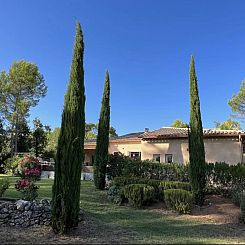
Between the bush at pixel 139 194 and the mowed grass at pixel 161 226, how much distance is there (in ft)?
1.08

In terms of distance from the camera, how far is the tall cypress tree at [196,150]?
12.3 meters

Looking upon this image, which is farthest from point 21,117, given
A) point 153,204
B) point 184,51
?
point 153,204

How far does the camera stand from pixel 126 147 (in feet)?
93.1

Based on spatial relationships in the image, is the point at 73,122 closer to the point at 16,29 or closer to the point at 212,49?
the point at 16,29

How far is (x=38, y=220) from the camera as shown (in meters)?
8.56

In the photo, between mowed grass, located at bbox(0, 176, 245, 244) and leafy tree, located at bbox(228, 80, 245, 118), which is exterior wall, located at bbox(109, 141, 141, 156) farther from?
mowed grass, located at bbox(0, 176, 245, 244)

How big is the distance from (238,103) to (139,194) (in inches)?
811

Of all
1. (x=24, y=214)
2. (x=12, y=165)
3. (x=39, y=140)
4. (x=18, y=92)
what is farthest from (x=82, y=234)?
(x=18, y=92)

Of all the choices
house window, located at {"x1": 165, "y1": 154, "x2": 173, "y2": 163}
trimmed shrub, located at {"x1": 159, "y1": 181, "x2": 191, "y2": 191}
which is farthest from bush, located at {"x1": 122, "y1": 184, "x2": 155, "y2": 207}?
house window, located at {"x1": 165, "y1": 154, "x2": 173, "y2": 163}

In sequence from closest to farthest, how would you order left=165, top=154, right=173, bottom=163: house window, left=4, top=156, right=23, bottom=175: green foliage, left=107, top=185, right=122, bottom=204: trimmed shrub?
left=107, top=185, right=122, bottom=204: trimmed shrub → left=165, top=154, right=173, bottom=163: house window → left=4, top=156, right=23, bottom=175: green foliage

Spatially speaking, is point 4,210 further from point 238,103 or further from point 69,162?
point 238,103

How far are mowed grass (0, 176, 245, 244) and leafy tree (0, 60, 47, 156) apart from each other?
26.8 metres

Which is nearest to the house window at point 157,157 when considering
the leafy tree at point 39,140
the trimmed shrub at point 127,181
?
the trimmed shrub at point 127,181

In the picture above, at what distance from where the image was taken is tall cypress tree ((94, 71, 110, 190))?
1672 cm
